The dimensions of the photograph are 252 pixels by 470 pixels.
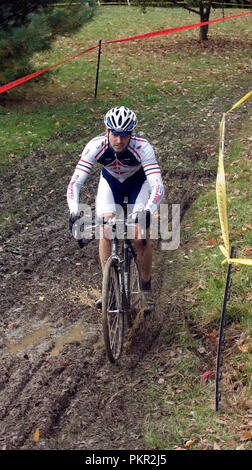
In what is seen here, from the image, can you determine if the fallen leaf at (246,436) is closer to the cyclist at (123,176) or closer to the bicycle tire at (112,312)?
the bicycle tire at (112,312)

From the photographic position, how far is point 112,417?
412 cm

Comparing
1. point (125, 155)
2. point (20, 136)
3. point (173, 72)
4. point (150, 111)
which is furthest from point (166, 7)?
point (125, 155)

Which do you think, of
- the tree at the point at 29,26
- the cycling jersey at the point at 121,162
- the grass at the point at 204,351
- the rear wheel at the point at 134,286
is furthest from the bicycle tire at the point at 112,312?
the tree at the point at 29,26

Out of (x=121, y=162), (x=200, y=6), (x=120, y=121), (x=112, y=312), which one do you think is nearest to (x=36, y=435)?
(x=112, y=312)

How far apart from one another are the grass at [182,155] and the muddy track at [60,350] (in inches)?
7.6

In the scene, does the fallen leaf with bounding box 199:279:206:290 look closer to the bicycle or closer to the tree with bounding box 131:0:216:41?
the bicycle

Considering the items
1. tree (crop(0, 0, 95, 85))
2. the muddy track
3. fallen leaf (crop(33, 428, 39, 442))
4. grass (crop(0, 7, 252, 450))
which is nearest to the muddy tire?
the muddy track

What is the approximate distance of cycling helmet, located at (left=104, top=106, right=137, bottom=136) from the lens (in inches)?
192

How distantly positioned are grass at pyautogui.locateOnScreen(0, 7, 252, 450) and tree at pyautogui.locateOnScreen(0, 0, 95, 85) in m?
0.69

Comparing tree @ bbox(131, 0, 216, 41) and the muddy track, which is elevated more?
tree @ bbox(131, 0, 216, 41)

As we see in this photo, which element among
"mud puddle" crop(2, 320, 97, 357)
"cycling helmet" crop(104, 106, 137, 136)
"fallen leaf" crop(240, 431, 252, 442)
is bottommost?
"mud puddle" crop(2, 320, 97, 357)

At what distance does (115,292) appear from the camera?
4836 mm

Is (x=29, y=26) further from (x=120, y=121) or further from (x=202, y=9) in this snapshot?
(x=202, y=9)

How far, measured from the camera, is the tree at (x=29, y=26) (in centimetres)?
1044
